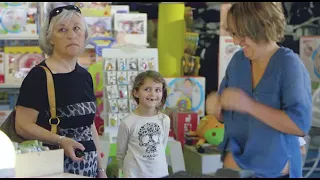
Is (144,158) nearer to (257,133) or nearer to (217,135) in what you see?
(257,133)

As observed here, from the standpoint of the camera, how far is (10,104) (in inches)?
210

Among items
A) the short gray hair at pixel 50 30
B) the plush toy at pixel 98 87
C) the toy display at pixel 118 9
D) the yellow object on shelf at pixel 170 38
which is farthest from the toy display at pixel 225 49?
the short gray hair at pixel 50 30

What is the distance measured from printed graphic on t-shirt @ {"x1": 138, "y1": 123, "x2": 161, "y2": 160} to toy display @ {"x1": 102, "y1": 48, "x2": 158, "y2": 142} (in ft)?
4.18

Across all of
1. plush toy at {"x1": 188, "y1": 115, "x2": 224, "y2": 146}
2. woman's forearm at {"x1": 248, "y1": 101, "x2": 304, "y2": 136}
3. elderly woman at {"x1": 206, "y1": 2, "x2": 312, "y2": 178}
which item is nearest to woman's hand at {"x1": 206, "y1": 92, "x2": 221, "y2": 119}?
elderly woman at {"x1": 206, "y1": 2, "x2": 312, "y2": 178}

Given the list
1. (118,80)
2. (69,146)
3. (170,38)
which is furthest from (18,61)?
(69,146)

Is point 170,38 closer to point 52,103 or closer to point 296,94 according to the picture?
point 52,103

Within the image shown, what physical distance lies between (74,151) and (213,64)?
3.57 m

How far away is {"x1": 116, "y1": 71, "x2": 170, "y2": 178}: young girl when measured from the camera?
3.43 meters

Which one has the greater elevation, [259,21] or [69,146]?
[259,21]

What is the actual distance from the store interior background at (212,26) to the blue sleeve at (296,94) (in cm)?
394

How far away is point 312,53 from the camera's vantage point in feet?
18.6

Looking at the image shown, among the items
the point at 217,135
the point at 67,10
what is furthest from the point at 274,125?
the point at 217,135

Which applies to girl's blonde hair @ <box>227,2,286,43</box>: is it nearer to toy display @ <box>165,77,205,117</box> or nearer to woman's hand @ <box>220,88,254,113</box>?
woman's hand @ <box>220,88,254,113</box>

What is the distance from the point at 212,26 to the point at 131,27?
117 cm
